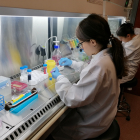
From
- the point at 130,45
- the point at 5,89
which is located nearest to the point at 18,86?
the point at 5,89

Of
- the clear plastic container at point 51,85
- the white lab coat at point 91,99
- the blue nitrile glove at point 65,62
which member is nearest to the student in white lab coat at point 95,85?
the white lab coat at point 91,99

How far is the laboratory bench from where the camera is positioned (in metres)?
0.72

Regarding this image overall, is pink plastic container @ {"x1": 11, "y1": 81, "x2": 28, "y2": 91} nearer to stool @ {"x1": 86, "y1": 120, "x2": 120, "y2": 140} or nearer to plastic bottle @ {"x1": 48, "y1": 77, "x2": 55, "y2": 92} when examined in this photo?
plastic bottle @ {"x1": 48, "y1": 77, "x2": 55, "y2": 92}

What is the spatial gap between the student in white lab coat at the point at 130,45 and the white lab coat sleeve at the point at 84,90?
1.40 meters

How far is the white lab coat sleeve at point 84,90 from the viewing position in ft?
2.84

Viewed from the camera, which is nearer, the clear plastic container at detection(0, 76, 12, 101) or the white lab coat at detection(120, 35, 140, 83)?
the clear plastic container at detection(0, 76, 12, 101)

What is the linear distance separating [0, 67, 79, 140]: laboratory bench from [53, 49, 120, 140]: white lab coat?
3.6 inches

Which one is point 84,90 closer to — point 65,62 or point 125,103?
point 65,62

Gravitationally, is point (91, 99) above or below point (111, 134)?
above

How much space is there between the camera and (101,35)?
92 centimetres

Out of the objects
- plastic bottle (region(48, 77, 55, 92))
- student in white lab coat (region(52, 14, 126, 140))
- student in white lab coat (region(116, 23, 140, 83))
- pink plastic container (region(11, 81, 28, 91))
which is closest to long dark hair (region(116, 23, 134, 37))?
student in white lab coat (region(116, 23, 140, 83))

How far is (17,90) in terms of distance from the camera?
1058mm

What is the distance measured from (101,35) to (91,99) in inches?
17.0

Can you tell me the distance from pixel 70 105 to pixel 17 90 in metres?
0.43
